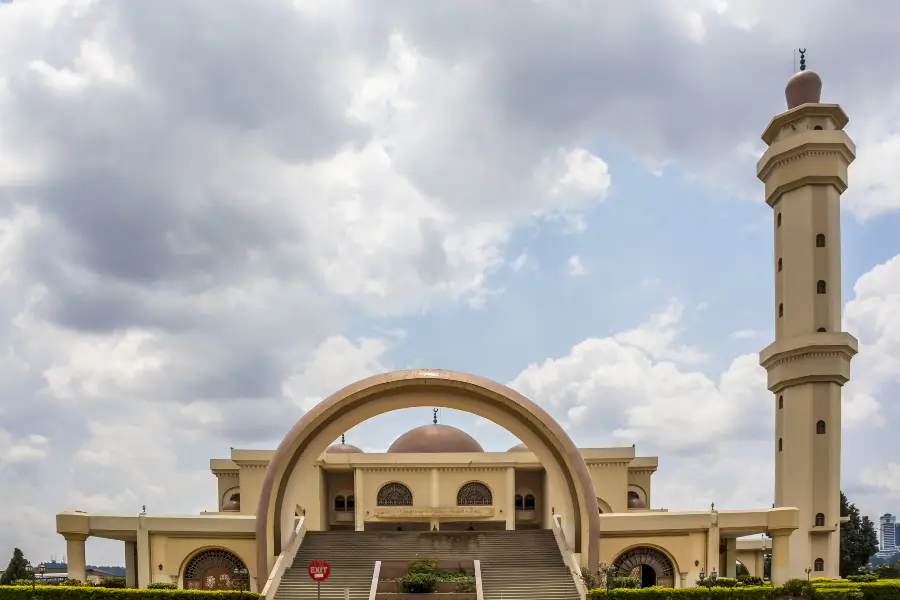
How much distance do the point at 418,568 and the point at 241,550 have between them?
6.89 metres

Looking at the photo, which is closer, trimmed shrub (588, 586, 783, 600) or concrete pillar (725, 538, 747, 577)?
trimmed shrub (588, 586, 783, 600)

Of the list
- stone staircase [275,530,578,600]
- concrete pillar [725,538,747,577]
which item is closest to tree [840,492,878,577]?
concrete pillar [725,538,747,577]

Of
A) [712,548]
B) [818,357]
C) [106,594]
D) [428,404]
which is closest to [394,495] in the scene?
[428,404]

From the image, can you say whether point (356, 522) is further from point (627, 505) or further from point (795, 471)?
point (795, 471)

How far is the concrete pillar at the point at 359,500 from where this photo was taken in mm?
39344

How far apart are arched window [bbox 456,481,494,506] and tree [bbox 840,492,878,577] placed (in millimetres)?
20400

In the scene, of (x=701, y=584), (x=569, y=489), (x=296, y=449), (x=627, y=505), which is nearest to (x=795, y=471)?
(x=627, y=505)

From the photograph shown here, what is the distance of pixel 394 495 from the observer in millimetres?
40156

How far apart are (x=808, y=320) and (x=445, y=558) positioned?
20.9m

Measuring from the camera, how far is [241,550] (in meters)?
31.1

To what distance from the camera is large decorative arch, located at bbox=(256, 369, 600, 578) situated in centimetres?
3009

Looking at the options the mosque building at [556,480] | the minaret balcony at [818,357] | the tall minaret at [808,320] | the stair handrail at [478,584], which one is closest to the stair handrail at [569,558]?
the mosque building at [556,480]

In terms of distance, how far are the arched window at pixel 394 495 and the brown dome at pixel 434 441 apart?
95.0 inches

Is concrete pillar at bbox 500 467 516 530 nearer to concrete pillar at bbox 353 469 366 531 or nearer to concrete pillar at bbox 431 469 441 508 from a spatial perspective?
concrete pillar at bbox 431 469 441 508
